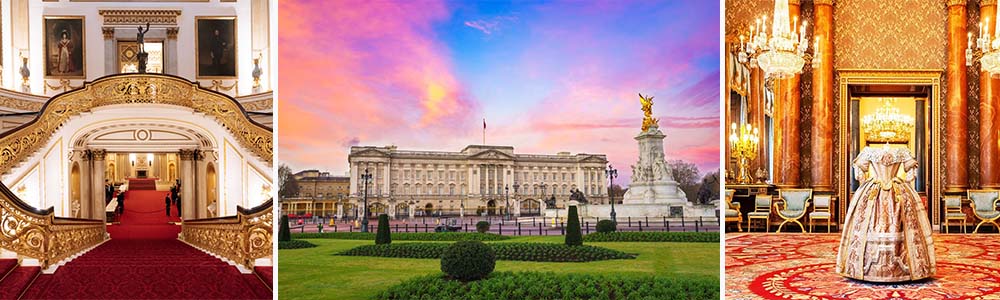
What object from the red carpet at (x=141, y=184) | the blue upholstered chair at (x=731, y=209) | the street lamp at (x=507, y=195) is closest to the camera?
the street lamp at (x=507, y=195)

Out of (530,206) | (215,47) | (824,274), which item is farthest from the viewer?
(215,47)

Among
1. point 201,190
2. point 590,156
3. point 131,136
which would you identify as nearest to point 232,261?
point 201,190

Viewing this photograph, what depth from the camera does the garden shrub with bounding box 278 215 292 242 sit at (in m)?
5.80

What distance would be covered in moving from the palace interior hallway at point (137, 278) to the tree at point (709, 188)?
3.44m

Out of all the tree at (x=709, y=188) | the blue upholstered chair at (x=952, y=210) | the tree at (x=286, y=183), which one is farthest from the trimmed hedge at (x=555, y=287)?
the blue upholstered chair at (x=952, y=210)

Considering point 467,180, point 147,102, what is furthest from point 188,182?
point 467,180

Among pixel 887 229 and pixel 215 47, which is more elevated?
pixel 215 47

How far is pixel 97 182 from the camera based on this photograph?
6777mm

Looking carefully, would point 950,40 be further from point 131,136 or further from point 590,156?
point 131,136

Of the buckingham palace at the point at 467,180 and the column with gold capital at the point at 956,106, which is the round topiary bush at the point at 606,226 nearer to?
the buckingham palace at the point at 467,180

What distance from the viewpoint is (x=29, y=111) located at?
636cm

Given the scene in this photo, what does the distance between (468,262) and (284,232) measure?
54.6 inches

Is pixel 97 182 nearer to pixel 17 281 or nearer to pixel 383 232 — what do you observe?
pixel 17 281

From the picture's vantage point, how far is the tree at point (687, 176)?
5.91 meters
